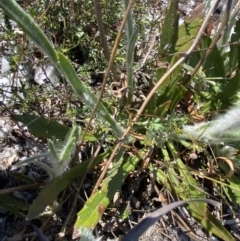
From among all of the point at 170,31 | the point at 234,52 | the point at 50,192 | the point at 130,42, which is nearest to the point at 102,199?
the point at 50,192

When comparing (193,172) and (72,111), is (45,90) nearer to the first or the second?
(72,111)

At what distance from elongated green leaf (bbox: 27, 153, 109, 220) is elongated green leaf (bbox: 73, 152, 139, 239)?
0.13m

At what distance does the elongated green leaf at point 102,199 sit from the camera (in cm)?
186

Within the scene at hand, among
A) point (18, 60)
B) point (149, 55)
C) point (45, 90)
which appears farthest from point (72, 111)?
point (149, 55)

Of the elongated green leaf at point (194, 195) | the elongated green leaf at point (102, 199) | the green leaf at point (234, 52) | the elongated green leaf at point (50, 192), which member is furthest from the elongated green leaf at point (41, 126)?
the green leaf at point (234, 52)

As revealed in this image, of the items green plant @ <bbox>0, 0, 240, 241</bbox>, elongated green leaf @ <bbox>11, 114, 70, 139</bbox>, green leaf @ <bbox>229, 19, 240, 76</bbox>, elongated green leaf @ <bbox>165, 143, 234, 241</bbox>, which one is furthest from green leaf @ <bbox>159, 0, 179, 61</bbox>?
elongated green leaf @ <bbox>11, 114, 70, 139</bbox>

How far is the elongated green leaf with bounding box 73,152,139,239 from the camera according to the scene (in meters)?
1.86

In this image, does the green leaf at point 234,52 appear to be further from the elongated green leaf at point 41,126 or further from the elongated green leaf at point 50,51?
the elongated green leaf at point 41,126

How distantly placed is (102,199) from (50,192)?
0.23 meters

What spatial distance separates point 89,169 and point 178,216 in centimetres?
47

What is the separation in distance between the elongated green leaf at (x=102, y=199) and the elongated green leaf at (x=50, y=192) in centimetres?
13

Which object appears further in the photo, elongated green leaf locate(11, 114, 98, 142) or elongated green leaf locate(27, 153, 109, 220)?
elongated green leaf locate(11, 114, 98, 142)

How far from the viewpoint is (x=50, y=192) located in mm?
1879

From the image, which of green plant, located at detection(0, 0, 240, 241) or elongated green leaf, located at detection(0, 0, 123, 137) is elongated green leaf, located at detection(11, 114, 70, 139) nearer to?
green plant, located at detection(0, 0, 240, 241)
